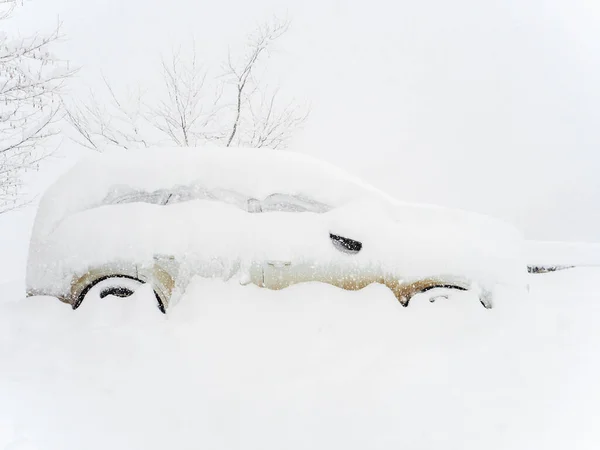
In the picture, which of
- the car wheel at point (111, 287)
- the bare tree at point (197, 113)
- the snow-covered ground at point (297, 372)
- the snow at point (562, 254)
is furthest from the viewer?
the bare tree at point (197, 113)

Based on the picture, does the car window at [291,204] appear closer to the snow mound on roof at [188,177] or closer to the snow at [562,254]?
the snow mound on roof at [188,177]

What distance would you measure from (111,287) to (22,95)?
5.20 meters

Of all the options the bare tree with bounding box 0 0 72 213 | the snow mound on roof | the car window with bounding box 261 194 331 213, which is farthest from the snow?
the bare tree with bounding box 0 0 72 213

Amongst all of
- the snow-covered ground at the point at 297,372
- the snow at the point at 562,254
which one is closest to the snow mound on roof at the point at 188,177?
the snow-covered ground at the point at 297,372

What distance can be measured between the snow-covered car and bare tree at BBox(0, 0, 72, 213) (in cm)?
401

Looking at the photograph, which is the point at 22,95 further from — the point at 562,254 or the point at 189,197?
the point at 562,254

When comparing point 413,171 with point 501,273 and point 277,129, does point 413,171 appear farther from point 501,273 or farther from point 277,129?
point 501,273

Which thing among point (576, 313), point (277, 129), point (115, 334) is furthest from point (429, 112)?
point (115, 334)

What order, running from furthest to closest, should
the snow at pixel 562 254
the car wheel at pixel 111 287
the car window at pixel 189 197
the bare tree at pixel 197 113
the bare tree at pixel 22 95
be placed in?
the bare tree at pixel 197 113 < the bare tree at pixel 22 95 < the snow at pixel 562 254 < the car window at pixel 189 197 < the car wheel at pixel 111 287

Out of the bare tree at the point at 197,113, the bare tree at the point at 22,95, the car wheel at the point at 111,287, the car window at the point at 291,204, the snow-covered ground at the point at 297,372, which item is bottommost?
the snow-covered ground at the point at 297,372

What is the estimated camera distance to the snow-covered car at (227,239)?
131 inches

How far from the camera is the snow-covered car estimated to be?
131 inches

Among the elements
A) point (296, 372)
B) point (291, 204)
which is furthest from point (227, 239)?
point (296, 372)

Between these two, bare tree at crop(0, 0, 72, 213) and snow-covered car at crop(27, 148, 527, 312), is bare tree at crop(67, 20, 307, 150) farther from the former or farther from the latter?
snow-covered car at crop(27, 148, 527, 312)
